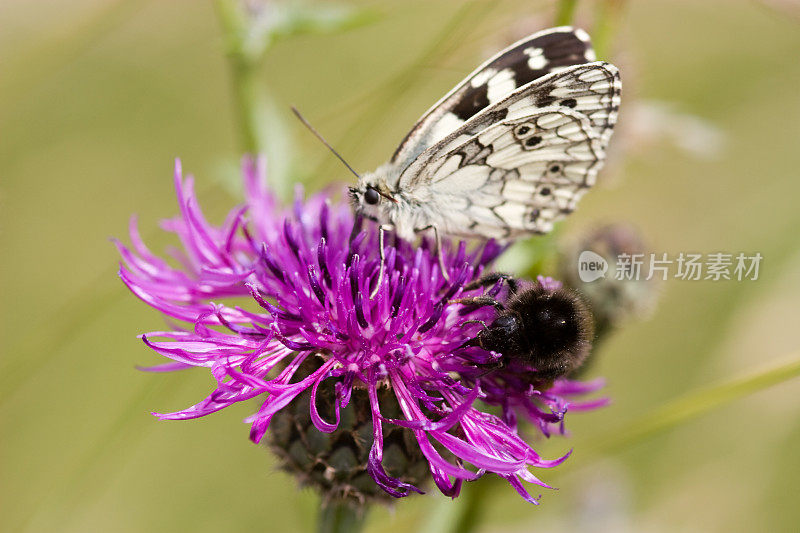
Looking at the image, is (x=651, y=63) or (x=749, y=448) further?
(x=651, y=63)

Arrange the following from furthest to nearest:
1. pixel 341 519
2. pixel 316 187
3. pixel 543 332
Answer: pixel 316 187 < pixel 341 519 < pixel 543 332

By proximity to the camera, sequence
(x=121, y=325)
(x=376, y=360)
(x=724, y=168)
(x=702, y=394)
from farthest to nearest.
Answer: (x=724, y=168), (x=121, y=325), (x=702, y=394), (x=376, y=360)

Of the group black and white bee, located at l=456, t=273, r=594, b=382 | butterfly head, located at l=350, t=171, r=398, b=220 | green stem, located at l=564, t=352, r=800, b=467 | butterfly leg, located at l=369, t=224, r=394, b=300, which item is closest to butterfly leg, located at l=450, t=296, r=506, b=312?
black and white bee, located at l=456, t=273, r=594, b=382

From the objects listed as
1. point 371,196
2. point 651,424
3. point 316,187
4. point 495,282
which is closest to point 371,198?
point 371,196

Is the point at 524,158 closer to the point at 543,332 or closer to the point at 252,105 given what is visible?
the point at 543,332

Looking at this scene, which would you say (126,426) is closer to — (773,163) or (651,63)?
(773,163)

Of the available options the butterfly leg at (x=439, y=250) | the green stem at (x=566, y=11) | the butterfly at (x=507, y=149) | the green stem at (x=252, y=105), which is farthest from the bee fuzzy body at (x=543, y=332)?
the green stem at (x=252, y=105)

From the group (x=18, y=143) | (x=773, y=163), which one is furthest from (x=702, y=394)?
(x=18, y=143)
